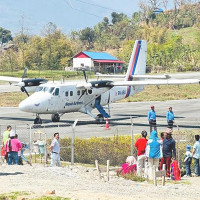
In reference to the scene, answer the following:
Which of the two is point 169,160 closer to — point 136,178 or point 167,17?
point 136,178

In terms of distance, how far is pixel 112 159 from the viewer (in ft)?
92.2

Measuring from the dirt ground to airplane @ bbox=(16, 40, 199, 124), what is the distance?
45.8ft

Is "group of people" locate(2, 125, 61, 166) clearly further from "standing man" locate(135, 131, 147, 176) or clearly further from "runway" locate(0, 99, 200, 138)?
"runway" locate(0, 99, 200, 138)

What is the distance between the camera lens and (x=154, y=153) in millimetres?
22688

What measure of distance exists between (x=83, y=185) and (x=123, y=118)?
2387 centimetres

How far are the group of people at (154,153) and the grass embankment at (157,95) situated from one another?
33376 mm

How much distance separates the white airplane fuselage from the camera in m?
37.8

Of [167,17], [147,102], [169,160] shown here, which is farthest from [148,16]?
[169,160]

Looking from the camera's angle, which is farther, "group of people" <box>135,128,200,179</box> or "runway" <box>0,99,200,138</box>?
"runway" <box>0,99,200,138</box>

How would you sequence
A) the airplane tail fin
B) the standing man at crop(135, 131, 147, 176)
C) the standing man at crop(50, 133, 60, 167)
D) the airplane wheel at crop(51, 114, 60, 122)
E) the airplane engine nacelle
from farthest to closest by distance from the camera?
1. the airplane tail fin
2. the airplane engine nacelle
3. the airplane wheel at crop(51, 114, 60, 122)
4. the standing man at crop(50, 133, 60, 167)
5. the standing man at crop(135, 131, 147, 176)

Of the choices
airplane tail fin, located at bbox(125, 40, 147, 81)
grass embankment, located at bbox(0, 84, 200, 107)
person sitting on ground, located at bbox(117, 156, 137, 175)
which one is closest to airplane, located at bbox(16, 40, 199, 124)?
airplane tail fin, located at bbox(125, 40, 147, 81)

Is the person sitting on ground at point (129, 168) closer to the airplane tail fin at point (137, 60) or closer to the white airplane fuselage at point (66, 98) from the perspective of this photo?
the white airplane fuselage at point (66, 98)

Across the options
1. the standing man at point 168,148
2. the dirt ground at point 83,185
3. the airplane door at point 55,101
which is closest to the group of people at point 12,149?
the dirt ground at point 83,185

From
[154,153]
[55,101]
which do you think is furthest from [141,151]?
[55,101]
